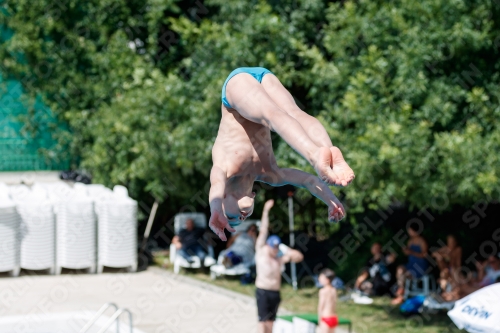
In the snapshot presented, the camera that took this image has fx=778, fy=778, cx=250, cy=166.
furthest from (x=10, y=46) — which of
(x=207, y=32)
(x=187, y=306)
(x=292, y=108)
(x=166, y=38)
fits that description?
(x=292, y=108)

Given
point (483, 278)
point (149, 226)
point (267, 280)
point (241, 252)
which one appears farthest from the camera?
point (149, 226)

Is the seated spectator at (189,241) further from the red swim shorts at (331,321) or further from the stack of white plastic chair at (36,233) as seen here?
the red swim shorts at (331,321)

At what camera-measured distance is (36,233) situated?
16797 millimetres

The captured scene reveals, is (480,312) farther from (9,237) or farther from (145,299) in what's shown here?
(9,237)

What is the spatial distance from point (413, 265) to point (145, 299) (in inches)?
204

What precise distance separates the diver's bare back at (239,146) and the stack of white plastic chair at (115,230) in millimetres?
12360

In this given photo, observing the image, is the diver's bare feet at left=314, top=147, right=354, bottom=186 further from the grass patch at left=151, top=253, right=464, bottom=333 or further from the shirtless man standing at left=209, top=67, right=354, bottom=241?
the grass patch at left=151, top=253, right=464, bottom=333

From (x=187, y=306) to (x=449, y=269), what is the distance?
482 cm

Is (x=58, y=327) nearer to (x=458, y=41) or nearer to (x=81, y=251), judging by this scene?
(x=81, y=251)

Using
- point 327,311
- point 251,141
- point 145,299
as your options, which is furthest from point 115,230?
point 251,141

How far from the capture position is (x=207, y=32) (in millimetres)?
15852

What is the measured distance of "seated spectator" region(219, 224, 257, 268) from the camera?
1662cm

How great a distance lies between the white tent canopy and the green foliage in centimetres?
188

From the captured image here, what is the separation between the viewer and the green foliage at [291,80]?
11312 mm
